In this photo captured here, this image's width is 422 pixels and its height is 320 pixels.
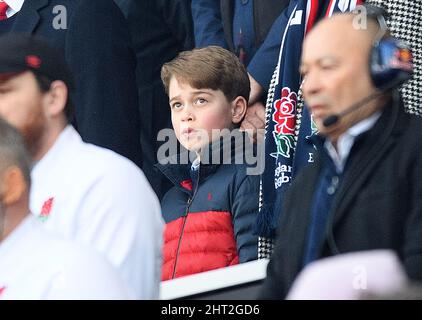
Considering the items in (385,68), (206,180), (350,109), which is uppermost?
(385,68)

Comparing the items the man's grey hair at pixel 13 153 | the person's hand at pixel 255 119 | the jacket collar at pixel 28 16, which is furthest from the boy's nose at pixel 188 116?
the man's grey hair at pixel 13 153

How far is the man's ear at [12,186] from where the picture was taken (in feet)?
12.0

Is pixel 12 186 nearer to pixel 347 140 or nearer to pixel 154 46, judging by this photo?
pixel 347 140

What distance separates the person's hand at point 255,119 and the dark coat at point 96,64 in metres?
0.49

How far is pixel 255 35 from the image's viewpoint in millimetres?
6195

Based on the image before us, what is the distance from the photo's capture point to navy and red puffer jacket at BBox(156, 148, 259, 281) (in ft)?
17.4

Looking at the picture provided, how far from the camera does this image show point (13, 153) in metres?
3.69

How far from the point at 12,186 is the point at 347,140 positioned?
1.00 metres

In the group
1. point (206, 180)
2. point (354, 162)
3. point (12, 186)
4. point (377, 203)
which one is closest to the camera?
point (12, 186)

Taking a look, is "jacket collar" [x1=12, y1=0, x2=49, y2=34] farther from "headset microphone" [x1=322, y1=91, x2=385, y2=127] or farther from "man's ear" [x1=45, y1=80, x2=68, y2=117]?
"headset microphone" [x1=322, y1=91, x2=385, y2=127]

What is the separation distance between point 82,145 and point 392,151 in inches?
43.7

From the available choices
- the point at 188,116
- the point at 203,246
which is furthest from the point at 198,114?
the point at 203,246

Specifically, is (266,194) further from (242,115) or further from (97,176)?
(97,176)

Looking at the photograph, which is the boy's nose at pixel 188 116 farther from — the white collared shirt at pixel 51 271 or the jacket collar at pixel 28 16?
the white collared shirt at pixel 51 271
